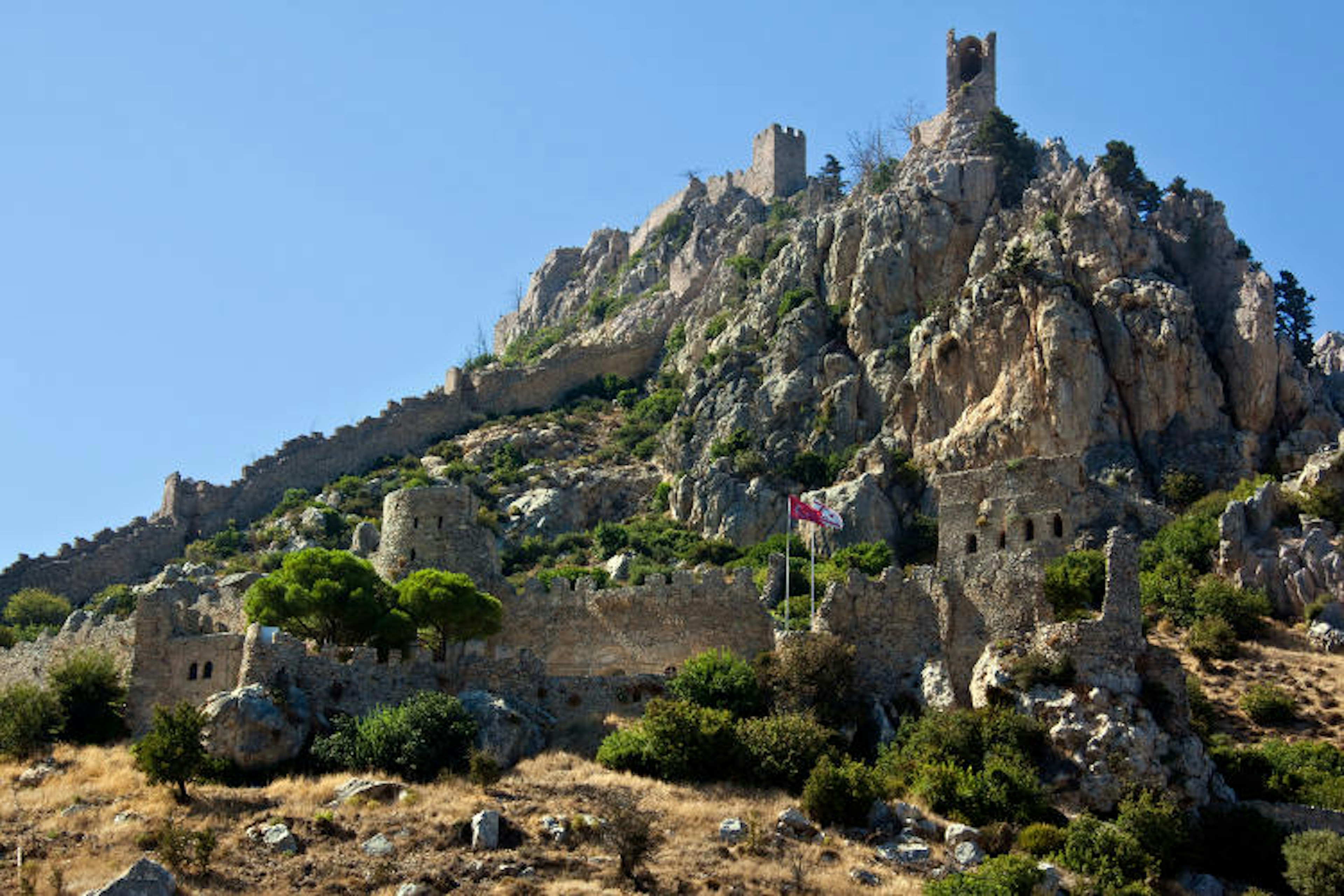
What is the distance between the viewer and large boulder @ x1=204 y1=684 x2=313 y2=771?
3300 centimetres

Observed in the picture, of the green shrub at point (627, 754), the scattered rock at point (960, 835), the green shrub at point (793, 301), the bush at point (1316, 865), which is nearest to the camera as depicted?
the bush at point (1316, 865)

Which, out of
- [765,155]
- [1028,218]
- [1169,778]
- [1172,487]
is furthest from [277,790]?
[765,155]

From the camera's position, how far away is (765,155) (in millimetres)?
112625

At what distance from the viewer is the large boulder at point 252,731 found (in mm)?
33000

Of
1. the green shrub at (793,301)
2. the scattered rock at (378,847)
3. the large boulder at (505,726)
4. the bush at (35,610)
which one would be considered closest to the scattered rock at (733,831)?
the large boulder at (505,726)

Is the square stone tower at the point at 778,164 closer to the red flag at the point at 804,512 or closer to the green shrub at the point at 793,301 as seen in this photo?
the green shrub at the point at 793,301

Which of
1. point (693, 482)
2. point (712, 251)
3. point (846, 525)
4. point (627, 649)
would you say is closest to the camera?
point (627, 649)

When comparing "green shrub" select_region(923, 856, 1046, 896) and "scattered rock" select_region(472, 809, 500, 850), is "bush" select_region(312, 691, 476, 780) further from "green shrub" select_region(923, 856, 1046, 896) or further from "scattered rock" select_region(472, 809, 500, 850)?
"green shrub" select_region(923, 856, 1046, 896)

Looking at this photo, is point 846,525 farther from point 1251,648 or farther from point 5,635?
point 5,635

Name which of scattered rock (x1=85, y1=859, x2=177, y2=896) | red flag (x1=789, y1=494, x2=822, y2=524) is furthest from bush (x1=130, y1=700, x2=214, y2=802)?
red flag (x1=789, y1=494, x2=822, y2=524)

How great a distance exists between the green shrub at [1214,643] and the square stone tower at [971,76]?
57.7 metres

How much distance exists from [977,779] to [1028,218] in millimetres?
42941

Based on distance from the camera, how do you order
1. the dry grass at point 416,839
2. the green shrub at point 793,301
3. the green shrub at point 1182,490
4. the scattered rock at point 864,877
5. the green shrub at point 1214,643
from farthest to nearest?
the green shrub at point 793,301, the green shrub at point 1182,490, the green shrub at point 1214,643, the scattered rock at point 864,877, the dry grass at point 416,839

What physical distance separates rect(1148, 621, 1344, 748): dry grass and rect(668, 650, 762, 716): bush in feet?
37.9
